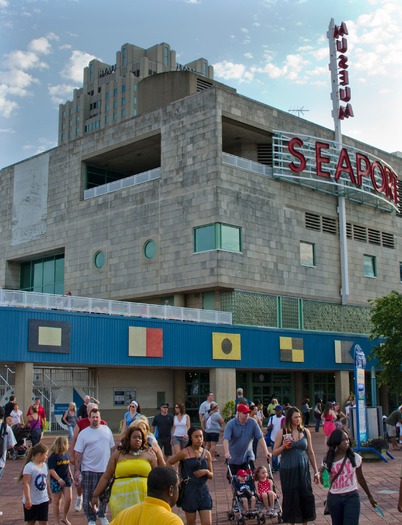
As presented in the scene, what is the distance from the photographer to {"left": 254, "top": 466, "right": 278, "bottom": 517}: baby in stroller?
10797 millimetres

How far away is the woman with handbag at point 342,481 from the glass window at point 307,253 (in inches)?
→ 1238

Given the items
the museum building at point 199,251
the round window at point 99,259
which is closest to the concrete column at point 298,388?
the museum building at point 199,251

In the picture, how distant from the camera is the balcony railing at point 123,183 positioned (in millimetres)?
39112

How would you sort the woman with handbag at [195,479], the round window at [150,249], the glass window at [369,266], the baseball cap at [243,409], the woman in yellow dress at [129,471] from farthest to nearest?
the glass window at [369,266] → the round window at [150,249] → the baseball cap at [243,409] → the woman with handbag at [195,479] → the woman in yellow dress at [129,471]

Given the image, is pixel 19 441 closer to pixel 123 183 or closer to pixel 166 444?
pixel 166 444

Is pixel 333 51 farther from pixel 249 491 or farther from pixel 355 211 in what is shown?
pixel 249 491

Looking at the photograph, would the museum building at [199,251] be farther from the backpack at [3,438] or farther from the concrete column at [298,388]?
the backpack at [3,438]

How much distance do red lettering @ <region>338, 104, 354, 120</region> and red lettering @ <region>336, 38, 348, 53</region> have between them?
3.79 metres

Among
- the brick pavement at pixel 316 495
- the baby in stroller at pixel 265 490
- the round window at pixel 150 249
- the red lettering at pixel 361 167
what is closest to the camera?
the baby in stroller at pixel 265 490

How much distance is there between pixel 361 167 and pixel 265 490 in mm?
33779

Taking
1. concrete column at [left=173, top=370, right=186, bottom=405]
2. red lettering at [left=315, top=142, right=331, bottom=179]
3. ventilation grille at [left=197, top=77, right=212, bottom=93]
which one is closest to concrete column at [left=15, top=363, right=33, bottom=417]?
concrete column at [left=173, top=370, right=186, bottom=405]

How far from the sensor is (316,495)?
43.4 ft

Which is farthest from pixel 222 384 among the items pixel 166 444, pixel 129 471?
pixel 129 471

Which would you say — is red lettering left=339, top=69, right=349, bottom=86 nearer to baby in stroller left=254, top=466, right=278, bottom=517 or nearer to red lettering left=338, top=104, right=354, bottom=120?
red lettering left=338, top=104, right=354, bottom=120
